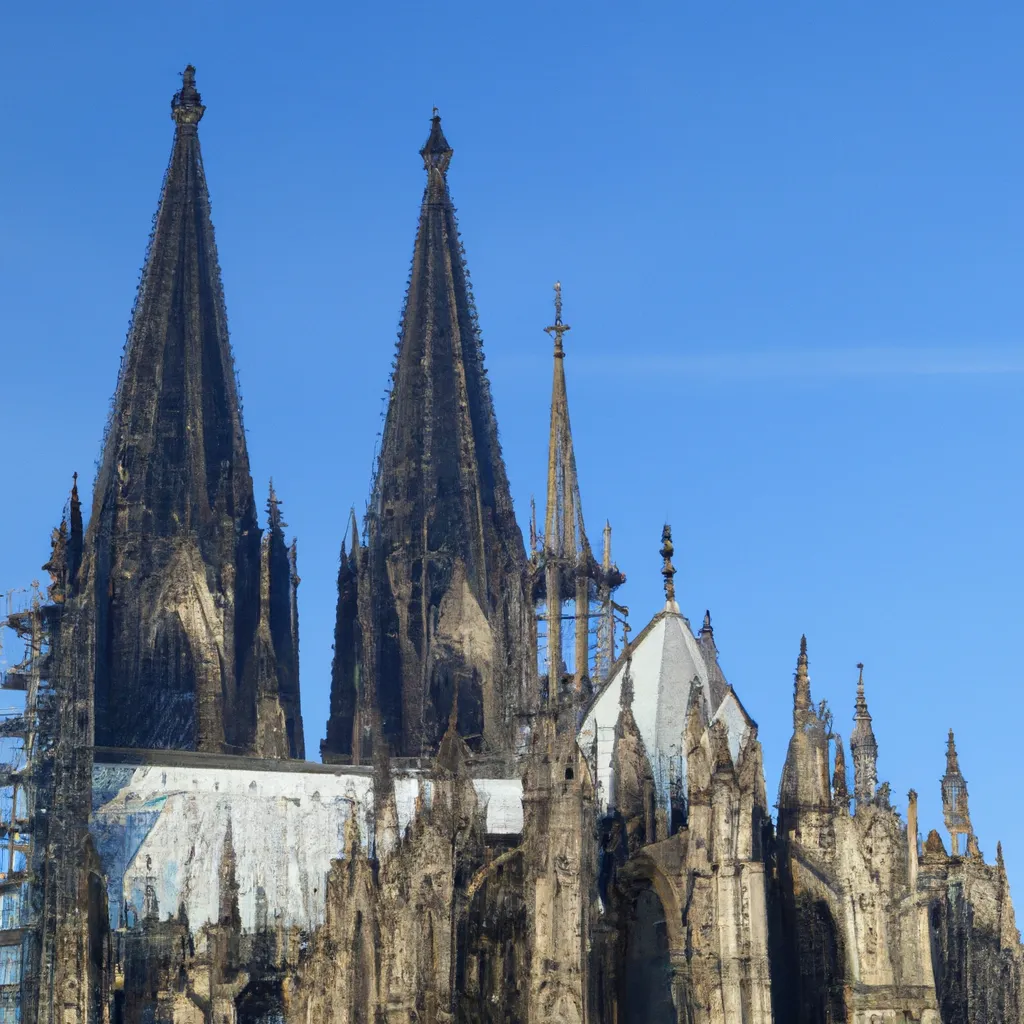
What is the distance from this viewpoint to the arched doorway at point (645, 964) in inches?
3066

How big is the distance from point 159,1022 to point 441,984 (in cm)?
1691

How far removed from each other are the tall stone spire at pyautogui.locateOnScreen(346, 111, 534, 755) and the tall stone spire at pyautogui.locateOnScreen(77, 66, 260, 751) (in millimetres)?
4546

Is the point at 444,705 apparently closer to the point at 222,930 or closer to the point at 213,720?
the point at 213,720

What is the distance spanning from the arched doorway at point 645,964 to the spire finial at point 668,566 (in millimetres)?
8884

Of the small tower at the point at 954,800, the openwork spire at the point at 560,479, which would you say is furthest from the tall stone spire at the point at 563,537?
the small tower at the point at 954,800

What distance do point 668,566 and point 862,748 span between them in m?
9.88

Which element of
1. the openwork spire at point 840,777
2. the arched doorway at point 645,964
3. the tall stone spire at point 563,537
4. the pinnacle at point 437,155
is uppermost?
the pinnacle at point 437,155

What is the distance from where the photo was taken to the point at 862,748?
91188 millimetres

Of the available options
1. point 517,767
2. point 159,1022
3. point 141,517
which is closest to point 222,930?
point 159,1022

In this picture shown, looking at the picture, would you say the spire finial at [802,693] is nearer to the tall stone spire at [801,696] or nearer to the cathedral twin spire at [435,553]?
the tall stone spire at [801,696]

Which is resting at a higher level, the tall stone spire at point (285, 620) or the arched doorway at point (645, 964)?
the tall stone spire at point (285, 620)

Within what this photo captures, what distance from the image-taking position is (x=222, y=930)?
8956 cm

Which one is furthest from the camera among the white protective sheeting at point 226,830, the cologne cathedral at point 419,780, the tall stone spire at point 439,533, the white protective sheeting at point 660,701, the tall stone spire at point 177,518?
the tall stone spire at point 439,533

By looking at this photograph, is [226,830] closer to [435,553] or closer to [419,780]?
[419,780]
